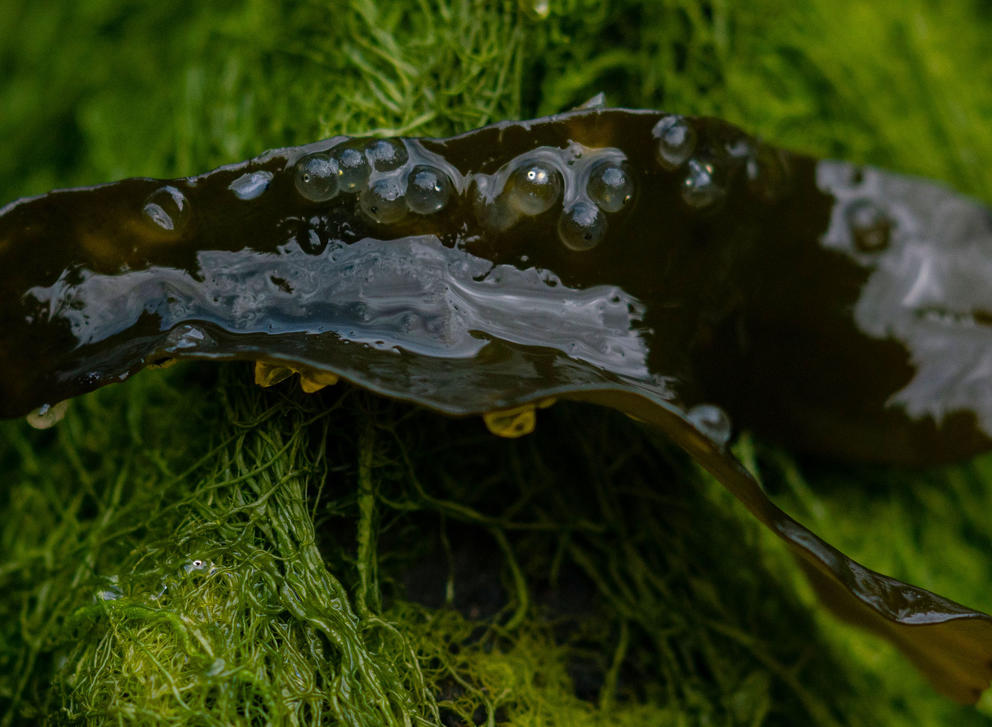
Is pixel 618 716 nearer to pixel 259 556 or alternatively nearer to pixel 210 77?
pixel 259 556

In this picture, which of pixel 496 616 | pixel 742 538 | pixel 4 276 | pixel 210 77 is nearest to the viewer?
pixel 4 276

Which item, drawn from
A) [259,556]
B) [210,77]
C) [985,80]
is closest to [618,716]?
[259,556]

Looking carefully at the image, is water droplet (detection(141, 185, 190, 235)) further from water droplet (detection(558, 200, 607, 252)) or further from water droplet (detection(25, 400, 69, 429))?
water droplet (detection(558, 200, 607, 252))

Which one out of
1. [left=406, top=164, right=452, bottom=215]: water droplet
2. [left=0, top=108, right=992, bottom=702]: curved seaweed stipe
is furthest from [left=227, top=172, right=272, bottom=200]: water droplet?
[left=406, top=164, right=452, bottom=215]: water droplet

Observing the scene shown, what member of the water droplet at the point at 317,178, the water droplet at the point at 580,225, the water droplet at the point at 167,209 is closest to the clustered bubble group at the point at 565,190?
the water droplet at the point at 580,225

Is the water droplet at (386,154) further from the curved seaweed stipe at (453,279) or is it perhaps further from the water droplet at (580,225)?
the water droplet at (580,225)

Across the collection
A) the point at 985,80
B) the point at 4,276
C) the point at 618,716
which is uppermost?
the point at 985,80

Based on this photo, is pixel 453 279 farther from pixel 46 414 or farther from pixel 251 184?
pixel 46 414
